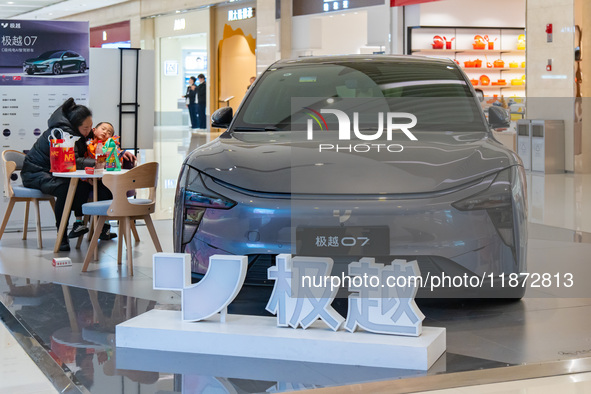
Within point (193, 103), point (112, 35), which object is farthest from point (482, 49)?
point (112, 35)

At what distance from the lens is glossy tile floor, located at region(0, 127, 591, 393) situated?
3.00 meters

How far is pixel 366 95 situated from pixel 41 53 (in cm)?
380

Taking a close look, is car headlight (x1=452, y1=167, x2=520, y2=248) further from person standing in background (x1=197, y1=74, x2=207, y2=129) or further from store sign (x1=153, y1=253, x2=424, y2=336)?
person standing in background (x1=197, y1=74, x2=207, y2=129)

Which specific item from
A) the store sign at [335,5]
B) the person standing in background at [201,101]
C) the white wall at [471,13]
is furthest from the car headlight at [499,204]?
the person standing in background at [201,101]

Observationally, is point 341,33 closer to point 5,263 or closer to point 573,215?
point 573,215

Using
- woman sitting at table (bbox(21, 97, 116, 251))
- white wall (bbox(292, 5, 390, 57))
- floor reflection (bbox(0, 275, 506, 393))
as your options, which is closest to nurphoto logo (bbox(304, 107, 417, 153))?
floor reflection (bbox(0, 275, 506, 393))

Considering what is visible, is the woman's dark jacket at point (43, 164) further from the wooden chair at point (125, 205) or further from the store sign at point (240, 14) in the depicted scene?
the store sign at point (240, 14)

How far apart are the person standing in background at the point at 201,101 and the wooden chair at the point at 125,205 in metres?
20.8

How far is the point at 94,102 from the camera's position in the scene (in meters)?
7.96

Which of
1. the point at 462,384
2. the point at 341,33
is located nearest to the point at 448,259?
the point at 462,384

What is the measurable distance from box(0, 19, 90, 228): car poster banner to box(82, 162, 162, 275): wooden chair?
6.64 feet

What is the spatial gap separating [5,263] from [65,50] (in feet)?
7.78

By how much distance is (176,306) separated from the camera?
151 inches

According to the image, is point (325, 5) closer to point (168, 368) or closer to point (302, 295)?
point (302, 295)
